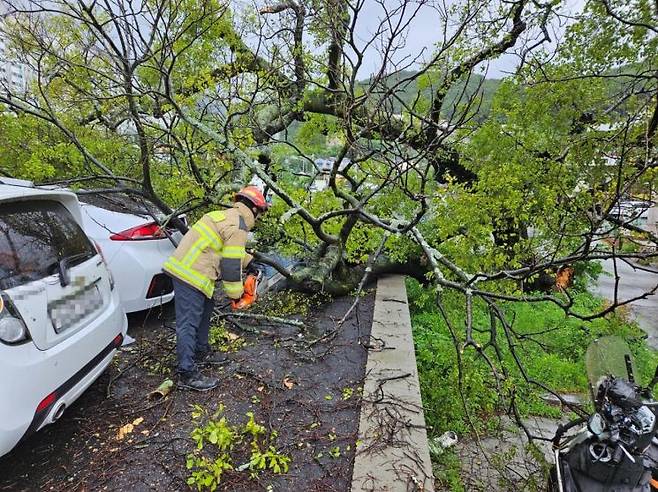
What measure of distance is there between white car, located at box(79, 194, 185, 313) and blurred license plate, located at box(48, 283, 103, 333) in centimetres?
141

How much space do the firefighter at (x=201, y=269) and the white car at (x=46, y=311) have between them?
0.52m

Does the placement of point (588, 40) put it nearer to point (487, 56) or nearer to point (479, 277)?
point (487, 56)

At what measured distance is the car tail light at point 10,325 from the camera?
2059mm

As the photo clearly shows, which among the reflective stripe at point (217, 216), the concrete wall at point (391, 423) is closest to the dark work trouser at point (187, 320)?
the reflective stripe at point (217, 216)

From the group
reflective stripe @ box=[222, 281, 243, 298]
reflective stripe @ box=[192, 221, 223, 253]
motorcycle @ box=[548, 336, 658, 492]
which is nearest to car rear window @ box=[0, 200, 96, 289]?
reflective stripe @ box=[192, 221, 223, 253]

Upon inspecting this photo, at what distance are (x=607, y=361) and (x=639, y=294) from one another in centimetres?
1292

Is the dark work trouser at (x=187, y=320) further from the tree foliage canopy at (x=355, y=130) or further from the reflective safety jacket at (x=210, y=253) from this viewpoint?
the tree foliage canopy at (x=355, y=130)

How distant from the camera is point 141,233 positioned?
4.49 meters

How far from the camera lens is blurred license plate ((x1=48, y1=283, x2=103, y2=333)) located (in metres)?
2.40

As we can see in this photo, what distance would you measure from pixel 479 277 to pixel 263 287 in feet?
12.1

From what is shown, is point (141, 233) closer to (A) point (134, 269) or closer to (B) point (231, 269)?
(A) point (134, 269)

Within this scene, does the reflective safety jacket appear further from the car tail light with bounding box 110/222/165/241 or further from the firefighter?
the car tail light with bounding box 110/222/165/241

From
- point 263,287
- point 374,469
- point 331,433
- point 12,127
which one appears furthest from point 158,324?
point 12,127

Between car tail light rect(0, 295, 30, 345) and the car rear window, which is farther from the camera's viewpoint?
the car rear window
